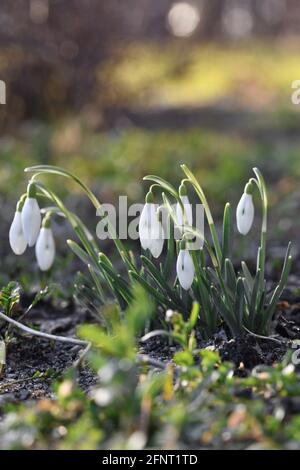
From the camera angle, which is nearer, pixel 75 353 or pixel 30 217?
pixel 30 217

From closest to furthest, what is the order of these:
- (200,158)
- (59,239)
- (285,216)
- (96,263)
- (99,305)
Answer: (96,263) → (99,305) → (59,239) → (285,216) → (200,158)

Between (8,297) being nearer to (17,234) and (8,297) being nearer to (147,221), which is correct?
(17,234)

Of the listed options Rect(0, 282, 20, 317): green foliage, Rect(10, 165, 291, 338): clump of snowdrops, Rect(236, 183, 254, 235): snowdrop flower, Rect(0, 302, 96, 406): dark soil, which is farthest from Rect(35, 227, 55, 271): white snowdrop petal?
Rect(236, 183, 254, 235): snowdrop flower

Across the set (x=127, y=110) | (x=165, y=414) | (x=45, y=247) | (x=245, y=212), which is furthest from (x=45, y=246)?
(x=127, y=110)

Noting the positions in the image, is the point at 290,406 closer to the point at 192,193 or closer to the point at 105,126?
the point at 192,193

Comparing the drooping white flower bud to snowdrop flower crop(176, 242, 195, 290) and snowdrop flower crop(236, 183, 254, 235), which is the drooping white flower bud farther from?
snowdrop flower crop(236, 183, 254, 235)

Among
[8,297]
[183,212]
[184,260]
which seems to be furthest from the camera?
[8,297]
